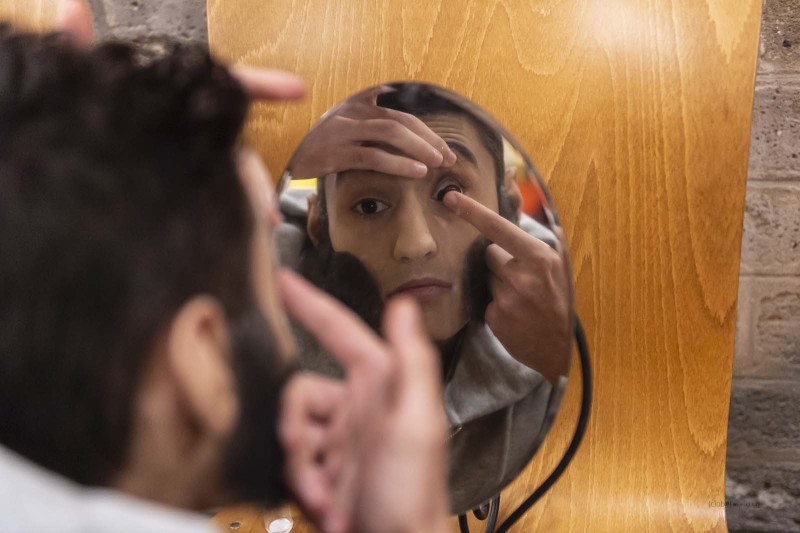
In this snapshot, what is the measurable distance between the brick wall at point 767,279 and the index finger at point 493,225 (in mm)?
532

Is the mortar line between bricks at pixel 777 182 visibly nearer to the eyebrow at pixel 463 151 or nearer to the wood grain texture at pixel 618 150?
the wood grain texture at pixel 618 150

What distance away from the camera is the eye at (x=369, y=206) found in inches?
18.5

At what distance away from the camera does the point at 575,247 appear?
72 centimetres

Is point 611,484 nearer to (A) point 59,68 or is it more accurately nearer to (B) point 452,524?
(B) point 452,524

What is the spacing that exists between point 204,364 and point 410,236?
187 mm

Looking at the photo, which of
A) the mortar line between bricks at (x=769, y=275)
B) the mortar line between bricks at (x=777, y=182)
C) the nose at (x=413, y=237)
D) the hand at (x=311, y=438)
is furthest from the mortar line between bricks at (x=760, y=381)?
the hand at (x=311, y=438)

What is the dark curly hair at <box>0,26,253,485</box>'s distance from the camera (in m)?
0.29

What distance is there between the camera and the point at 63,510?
0.90 ft

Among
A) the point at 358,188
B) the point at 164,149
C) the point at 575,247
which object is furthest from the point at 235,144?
the point at 575,247

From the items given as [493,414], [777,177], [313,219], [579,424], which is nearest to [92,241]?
[313,219]

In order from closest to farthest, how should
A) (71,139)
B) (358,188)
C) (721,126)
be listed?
1. (71,139)
2. (358,188)
3. (721,126)

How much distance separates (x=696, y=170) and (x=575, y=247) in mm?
127

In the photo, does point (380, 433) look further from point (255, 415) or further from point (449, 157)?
point (449, 157)

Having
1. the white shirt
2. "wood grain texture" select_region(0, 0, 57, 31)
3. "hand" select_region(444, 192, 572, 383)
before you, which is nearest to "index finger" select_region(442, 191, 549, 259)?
"hand" select_region(444, 192, 572, 383)
